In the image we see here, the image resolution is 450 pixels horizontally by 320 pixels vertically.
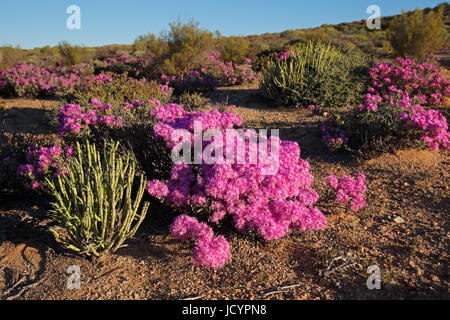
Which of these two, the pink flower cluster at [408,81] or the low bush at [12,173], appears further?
the pink flower cluster at [408,81]

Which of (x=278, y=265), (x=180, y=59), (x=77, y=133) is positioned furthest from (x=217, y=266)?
(x=180, y=59)

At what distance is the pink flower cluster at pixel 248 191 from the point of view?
3184mm

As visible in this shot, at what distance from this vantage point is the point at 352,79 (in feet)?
29.4

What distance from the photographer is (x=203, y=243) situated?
3.00m

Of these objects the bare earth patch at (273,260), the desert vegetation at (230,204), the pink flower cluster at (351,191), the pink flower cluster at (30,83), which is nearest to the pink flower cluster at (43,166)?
the desert vegetation at (230,204)

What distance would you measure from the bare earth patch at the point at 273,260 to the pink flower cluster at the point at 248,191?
354 mm

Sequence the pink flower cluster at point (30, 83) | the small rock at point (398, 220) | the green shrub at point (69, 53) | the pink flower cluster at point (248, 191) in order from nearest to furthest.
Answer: the pink flower cluster at point (248, 191), the small rock at point (398, 220), the pink flower cluster at point (30, 83), the green shrub at point (69, 53)

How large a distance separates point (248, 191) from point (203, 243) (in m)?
0.70

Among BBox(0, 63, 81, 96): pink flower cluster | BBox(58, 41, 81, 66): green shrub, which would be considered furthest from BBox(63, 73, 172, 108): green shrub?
BBox(58, 41, 81, 66): green shrub

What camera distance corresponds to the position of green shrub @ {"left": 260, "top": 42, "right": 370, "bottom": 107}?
324 inches

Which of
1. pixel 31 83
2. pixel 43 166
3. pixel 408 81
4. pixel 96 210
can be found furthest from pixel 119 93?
pixel 408 81

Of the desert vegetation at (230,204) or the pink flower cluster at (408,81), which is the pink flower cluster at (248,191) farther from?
the pink flower cluster at (408,81)

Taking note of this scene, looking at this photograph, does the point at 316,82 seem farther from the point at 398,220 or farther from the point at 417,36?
the point at 417,36

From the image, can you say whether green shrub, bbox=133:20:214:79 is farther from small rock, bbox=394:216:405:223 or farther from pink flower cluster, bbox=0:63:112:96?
small rock, bbox=394:216:405:223
